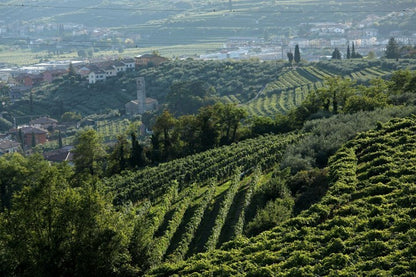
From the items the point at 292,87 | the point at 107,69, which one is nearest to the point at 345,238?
the point at 292,87

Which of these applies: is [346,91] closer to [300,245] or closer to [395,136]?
[395,136]

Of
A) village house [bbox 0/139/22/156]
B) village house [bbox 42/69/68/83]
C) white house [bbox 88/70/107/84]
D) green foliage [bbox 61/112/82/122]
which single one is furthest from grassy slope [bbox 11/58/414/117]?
village house [bbox 0/139/22/156]

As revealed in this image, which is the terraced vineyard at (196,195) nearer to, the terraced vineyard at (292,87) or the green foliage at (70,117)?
the terraced vineyard at (292,87)

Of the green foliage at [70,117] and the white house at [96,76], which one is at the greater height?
the white house at [96,76]

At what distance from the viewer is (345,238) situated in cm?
2083

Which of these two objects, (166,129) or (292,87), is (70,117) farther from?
(166,129)

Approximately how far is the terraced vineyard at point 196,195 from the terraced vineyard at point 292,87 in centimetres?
3206

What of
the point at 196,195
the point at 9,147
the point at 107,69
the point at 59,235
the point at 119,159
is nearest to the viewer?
the point at 59,235

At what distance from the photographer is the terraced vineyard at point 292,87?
265 feet

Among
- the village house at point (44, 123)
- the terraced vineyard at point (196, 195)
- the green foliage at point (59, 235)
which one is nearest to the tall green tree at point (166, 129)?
the terraced vineyard at point (196, 195)

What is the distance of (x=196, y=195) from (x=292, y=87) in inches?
2289

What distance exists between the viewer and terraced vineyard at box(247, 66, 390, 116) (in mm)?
80919

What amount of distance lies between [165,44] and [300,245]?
17746 centimetres

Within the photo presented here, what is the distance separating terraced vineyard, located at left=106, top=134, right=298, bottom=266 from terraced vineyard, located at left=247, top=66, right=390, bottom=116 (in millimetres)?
32062
